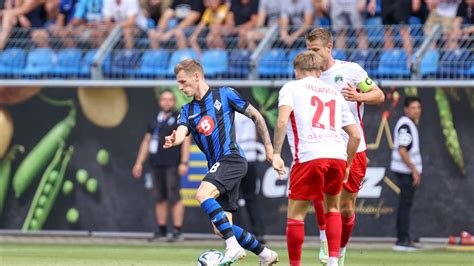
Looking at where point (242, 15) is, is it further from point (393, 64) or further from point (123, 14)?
point (393, 64)

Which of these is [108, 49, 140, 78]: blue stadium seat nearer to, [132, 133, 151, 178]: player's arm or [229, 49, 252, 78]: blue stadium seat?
[132, 133, 151, 178]: player's arm

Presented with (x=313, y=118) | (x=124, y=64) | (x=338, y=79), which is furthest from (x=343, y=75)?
(x=124, y=64)

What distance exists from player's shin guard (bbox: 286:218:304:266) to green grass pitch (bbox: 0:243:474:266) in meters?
3.07

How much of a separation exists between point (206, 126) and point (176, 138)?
0.77m

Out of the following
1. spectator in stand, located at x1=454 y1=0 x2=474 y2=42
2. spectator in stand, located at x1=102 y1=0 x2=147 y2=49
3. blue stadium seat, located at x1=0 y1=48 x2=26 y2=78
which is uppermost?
spectator in stand, located at x1=454 y1=0 x2=474 y2=42

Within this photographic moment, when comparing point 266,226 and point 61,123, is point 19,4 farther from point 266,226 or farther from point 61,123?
point 266,226

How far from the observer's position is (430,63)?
18625mm

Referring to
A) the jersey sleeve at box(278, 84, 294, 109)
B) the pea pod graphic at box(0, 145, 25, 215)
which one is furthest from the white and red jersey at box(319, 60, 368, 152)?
the pea pod graphic at box(0, 145, 25, 215)

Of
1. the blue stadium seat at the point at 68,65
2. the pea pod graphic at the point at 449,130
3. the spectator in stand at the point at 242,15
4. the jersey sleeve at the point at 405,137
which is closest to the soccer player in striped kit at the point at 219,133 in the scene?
the jersey sleeve at the point at 405,137

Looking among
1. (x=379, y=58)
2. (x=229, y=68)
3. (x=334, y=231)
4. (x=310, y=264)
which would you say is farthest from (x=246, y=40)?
(x=334, y=231)

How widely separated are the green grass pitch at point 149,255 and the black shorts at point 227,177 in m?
2.11

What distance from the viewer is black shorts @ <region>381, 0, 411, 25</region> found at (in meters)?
19.4

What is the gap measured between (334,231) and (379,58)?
8.03 metres

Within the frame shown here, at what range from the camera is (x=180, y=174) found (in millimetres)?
19422
